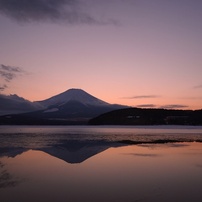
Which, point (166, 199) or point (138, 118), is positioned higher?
point (138, 118)

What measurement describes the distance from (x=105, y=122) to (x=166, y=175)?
128 m

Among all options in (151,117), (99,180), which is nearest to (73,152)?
(99,180)

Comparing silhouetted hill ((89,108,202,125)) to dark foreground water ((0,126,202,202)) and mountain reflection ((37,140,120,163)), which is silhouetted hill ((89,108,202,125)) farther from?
dark foreground water ((0,126,202,202))

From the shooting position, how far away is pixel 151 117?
133750 mm

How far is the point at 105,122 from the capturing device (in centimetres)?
14188

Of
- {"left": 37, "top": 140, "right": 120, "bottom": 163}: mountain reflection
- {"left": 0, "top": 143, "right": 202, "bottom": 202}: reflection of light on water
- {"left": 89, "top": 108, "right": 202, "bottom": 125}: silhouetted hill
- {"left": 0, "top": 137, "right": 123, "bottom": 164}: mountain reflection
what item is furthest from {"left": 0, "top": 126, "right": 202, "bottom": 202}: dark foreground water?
{"left": 89, "top": 108, "right": 202, "bottom": 125}: silhouetted hill

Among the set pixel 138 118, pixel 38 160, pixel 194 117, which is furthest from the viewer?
pixel 138 118

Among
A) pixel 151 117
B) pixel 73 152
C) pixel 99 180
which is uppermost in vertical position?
pixel 151 117

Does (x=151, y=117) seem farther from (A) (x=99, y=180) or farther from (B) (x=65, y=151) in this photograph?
(A) (x=99, y=180)

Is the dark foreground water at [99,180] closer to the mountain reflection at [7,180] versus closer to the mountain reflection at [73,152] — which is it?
the mountain reflection at [7,180]

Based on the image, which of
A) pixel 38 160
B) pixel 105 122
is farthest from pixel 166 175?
pixel 105 122

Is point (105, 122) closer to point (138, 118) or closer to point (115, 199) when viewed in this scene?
point (138, 118)

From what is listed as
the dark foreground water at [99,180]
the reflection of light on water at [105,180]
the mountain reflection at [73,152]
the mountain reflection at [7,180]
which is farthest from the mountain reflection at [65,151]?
the mountain reflection at [7,180]

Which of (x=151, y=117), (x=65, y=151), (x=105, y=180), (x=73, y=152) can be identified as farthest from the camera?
(x=151, y=117)
